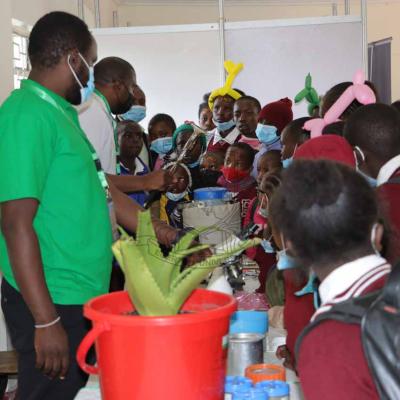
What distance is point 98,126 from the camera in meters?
2.51

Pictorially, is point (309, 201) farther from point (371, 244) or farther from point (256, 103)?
point (256, 103)

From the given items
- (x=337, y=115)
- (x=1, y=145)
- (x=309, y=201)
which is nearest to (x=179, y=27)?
(x=337, y=115)

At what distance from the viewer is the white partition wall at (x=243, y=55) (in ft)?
18.3

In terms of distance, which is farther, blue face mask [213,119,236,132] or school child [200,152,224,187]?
blue face mask [213,119,236,132]

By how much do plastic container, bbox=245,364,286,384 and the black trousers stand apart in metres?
0.51

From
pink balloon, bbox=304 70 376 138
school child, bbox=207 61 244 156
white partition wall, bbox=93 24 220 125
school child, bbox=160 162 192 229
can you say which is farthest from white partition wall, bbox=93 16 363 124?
pink balloon, bbox=304 70 376 138

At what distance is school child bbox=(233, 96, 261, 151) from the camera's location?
4402 mm

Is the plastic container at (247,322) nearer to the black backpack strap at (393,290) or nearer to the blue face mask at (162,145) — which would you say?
the black backpack strap at (393,290)

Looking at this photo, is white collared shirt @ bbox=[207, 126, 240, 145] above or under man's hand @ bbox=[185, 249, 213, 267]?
above

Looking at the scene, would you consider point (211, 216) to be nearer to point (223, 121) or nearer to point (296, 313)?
point (296, 313)

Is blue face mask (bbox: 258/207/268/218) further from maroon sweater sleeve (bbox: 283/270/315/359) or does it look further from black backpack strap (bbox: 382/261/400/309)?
black backpack strap (bbox: 382/261/400/309)

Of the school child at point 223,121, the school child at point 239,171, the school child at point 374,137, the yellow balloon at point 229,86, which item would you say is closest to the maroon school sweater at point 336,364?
the school child at point 374,137

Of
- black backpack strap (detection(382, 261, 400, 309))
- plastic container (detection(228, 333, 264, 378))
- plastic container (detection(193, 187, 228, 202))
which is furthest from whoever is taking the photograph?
plastic container (detection(193, 187, 228, 202))

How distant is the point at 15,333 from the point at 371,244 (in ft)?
3.44
